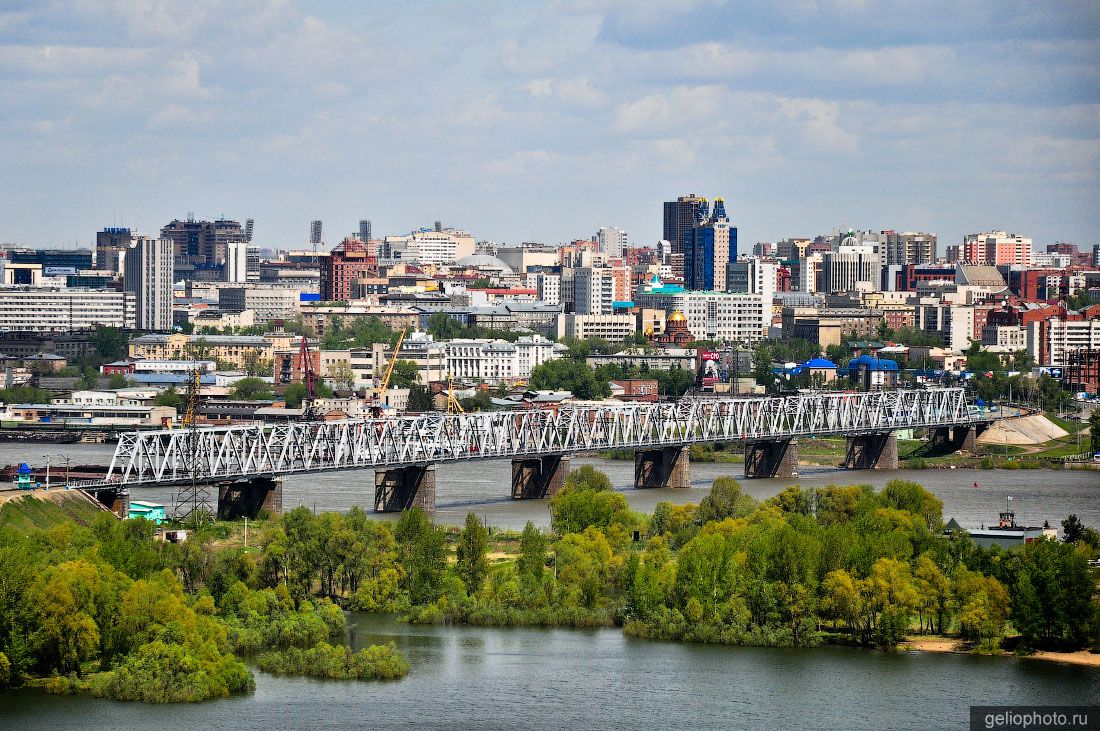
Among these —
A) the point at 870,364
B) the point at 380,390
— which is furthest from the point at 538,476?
the point at 870,364

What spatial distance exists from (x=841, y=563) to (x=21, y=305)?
114m

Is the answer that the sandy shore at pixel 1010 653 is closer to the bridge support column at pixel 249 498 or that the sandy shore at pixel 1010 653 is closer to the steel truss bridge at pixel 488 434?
the bridge support column at pixel 249 498

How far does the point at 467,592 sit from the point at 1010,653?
32.5 ft

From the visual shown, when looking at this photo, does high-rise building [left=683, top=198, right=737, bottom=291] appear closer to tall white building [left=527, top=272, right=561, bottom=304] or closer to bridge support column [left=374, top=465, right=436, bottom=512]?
tall white building [left=527, top=272, right=561, bottom=304]

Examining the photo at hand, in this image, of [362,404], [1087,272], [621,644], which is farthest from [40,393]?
[1087,272]

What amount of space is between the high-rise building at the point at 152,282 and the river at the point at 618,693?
369ft

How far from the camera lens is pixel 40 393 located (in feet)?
322

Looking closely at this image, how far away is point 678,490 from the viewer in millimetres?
62625

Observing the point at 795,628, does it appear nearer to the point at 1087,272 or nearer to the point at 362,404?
the point at 362,404

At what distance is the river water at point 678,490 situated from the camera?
53969 mm

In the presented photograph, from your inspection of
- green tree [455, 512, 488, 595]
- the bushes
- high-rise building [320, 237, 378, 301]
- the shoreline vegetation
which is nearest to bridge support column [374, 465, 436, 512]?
the shoreline vegetation

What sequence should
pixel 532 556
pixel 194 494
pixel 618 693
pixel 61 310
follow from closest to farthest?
pixel 618 693, pixel 532 556, pixel 194 494, pixel 61 310

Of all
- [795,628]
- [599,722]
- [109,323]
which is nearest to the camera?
[599,722]

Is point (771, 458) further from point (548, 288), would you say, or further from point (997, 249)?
point (997, 249)
